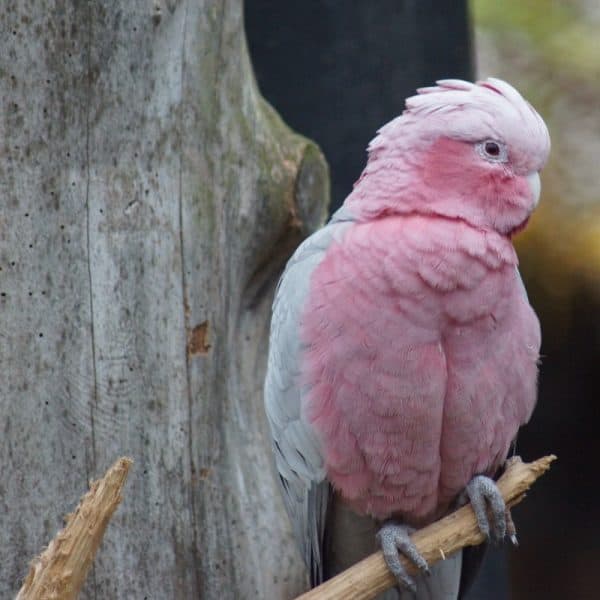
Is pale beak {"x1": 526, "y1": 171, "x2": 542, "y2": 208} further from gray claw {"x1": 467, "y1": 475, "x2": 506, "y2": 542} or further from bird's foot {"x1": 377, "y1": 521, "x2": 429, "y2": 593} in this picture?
bird's foot {"x1": 377, "y1": 521, "x2": 429, "y2": 593}

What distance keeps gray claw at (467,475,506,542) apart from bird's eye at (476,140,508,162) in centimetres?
69

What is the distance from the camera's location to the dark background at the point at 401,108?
319 cm

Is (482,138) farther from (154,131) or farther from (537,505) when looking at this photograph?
(537,505)

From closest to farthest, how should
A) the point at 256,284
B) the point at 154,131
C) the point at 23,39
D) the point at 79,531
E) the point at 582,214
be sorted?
the point at 79,531 < the point at 23,39 < the point at 154,131 < the point at 256,284 < the point at 582,214

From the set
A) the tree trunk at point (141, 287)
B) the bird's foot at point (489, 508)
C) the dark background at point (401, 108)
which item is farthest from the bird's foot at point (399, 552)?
the dark background at point (401, 108)

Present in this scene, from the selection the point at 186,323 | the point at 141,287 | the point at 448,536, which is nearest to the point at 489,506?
the point at 448,536

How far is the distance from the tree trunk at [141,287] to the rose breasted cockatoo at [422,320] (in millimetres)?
344

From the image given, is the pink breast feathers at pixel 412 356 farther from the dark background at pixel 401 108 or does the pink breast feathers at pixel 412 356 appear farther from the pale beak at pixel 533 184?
the dark background at pixel 401 108

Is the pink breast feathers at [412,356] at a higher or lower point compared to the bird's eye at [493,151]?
lower

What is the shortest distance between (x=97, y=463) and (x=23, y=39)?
956mm

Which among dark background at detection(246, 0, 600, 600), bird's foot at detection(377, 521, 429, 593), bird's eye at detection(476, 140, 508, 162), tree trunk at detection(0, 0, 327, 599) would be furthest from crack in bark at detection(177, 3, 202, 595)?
dark background at detection(246, 0, 600, 600)

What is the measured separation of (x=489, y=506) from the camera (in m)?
2.16

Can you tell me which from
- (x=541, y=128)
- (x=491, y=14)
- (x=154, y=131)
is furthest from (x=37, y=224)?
(x=491, y=14)

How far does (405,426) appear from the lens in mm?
2039
